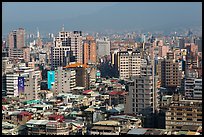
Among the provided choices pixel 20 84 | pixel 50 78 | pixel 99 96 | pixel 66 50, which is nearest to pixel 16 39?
pixel 66 50

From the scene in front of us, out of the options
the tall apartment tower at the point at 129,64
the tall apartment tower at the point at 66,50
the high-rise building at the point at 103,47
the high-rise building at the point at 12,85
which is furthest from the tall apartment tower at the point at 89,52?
the high-rise building at the point at 12,85

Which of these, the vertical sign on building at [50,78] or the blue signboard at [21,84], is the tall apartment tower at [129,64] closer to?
the vertical sign on building at [50,78]

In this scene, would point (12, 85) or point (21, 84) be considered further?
point (12, 85)

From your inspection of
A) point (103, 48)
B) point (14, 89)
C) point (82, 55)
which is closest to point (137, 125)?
point (14, 89)

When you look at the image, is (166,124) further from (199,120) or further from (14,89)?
(14,89)

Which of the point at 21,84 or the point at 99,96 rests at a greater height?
the point at 21,84

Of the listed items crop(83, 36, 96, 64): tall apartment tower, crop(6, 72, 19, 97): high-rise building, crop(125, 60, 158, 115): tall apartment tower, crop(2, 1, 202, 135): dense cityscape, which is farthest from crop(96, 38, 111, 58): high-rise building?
crop(125, 60, 158, 115): tall apartment tower

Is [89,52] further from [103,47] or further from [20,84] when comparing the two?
[20,84]
